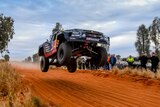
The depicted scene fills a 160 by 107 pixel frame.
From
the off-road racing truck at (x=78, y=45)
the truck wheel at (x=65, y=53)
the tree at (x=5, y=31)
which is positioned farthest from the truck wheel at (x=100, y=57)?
the tree at (x=5, y=31)

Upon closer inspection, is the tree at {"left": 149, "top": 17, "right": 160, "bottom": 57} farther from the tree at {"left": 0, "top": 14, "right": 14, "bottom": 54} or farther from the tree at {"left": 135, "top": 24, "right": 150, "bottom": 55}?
the tree at {"left": 0, "top": 14, "right": 14, "bottom": 54}

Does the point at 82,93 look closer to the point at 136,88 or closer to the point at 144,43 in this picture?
the point at 136,88

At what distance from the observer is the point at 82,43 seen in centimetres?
1479

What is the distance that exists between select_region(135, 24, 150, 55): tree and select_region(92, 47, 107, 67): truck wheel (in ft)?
186

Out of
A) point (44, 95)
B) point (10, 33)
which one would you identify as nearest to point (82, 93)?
point (44, 95)

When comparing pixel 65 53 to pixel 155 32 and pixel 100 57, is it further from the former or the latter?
pixel 155 32

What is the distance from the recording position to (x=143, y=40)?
73062 mm

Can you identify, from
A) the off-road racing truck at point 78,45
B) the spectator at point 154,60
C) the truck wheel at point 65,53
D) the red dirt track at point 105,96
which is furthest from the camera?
the spectator at point 154,60

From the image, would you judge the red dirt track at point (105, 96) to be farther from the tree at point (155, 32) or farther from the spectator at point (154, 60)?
the tree at point (155, 32)

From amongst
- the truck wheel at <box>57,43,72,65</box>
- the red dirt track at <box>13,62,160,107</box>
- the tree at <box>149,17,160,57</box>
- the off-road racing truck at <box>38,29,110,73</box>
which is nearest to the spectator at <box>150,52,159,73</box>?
the red dirt track at <box>13,62,160,107</box>

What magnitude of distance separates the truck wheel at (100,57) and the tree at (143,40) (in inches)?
2235

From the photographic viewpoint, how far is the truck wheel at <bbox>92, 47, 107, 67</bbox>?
598 inches

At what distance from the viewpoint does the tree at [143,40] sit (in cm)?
7169

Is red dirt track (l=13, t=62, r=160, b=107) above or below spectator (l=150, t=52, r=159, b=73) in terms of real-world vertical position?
below
